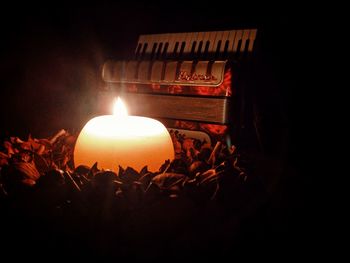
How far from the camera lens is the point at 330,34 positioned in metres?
1.10

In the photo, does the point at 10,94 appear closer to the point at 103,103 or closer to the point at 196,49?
the point at 103,103

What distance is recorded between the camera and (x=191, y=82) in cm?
105

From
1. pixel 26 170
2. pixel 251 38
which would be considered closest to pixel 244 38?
pixel 251 38

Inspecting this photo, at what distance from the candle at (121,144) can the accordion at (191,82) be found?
366mm

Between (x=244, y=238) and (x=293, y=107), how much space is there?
2.30 feet

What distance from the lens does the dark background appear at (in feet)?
3.83

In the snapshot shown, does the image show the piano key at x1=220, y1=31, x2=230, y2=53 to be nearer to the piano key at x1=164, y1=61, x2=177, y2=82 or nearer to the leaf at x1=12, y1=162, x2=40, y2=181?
the piano key at x1=164, y1=61, x2=177, y2=82

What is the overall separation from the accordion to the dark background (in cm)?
9

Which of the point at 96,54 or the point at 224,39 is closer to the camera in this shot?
the point at 224,39

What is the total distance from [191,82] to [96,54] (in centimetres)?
53

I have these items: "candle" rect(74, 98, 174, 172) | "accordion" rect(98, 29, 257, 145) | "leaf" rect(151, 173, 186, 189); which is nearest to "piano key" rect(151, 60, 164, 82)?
"accordion" rect(98, 29, 257, 145)

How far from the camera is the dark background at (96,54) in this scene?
1.17 meters

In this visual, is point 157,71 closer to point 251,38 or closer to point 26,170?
point 251,38

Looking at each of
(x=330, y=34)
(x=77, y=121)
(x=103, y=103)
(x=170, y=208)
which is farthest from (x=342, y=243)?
(x=77, y=121)
